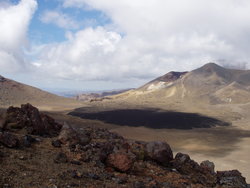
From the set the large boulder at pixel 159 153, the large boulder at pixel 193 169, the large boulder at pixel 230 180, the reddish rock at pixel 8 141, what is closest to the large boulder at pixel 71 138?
the reddish rock at pixel 8 141

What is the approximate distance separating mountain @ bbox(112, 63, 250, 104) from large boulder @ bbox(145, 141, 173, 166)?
80071 mm

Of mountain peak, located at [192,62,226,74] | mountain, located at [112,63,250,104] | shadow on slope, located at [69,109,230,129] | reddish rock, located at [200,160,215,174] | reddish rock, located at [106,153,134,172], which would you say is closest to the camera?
reddish rock, located at [106,153,134,172]

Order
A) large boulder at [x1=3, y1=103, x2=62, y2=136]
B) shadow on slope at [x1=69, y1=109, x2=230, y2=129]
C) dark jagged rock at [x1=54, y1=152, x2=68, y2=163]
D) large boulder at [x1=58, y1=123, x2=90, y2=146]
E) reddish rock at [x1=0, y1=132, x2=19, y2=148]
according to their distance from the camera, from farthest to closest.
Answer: shadow on slope at [x1=69, y1=109, x2=230, y2=129], large boulder at [x1=3, y1=103, x2=62, y2=136], large boulder at [x1=58, y1=123, x2=90, y2=146], reddish rock at [x1=0, y1=132, x2=19, y2=148], dark jagged rock at [x1=54, y1=152, x2=68, y2=163]

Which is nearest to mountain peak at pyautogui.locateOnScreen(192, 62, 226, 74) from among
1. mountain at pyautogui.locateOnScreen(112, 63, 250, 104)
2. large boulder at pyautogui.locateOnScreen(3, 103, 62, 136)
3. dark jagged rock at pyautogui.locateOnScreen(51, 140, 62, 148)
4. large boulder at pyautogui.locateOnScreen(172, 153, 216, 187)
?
mountain at pyautogui.locateOnScreen(112, 63, 250, 104)

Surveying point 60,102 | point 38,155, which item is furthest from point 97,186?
point 60,102

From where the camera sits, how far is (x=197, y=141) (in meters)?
36.6

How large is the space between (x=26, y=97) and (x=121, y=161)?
86.2 metres

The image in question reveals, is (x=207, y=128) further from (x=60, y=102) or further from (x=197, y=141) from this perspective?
(x=60, y=102)

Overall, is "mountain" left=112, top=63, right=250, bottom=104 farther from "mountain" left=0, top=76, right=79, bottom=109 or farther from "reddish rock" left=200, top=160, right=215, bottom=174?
"reddish rock" left=200, top=160, right=215, bottom=174

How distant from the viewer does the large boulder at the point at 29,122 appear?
1216 centimetres

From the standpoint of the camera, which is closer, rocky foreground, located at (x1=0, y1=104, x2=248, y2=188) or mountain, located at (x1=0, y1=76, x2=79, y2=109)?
rocky foreground, located at (x1=0, y1=104, x2=248, y2=188)

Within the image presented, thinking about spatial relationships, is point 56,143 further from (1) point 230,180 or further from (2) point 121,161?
(1) point 230,180

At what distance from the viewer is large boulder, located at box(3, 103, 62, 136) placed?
12.2m

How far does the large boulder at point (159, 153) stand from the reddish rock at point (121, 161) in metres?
2.27
